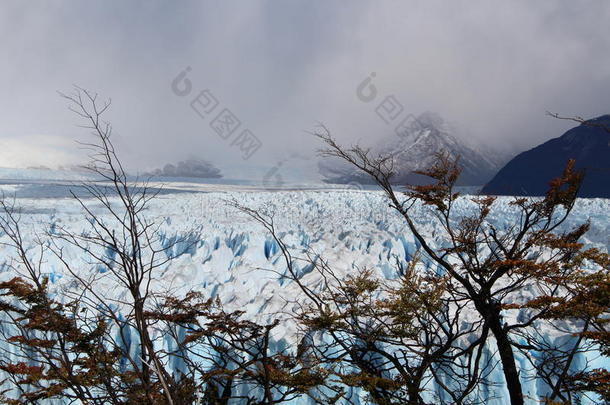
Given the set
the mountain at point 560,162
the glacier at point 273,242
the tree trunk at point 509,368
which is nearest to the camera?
the tree trunk at point 509,368

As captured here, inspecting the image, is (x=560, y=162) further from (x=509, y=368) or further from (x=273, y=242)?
(x=509, y=368)

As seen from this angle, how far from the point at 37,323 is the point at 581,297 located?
5.93 m

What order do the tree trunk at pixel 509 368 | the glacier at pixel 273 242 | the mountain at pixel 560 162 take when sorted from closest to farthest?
the tree trunk at pixel 509 368
the glacier at pixel 273 242
the mountain at pixel 560 162

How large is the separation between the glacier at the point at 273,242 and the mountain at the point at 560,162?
41.8ft

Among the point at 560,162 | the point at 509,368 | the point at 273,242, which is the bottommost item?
the point at 509,368

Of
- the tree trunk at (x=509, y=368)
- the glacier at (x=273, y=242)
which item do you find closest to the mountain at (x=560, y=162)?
the glacier at (x=273, y=242)

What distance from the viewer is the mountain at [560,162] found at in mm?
27039

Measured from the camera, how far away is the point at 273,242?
14.2 metres

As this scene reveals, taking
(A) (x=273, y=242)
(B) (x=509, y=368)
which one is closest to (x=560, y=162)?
(A) (x=273, y=242)

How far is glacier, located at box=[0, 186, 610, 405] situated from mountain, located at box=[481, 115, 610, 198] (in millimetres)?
12728

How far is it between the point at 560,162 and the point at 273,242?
87.9 feet

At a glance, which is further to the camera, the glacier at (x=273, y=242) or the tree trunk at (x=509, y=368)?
the glacier at (x=273, y=242)

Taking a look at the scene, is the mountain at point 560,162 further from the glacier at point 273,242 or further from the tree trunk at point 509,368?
the tree trunk at point 509,368

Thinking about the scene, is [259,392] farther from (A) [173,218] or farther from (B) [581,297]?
(A) [173,218]
